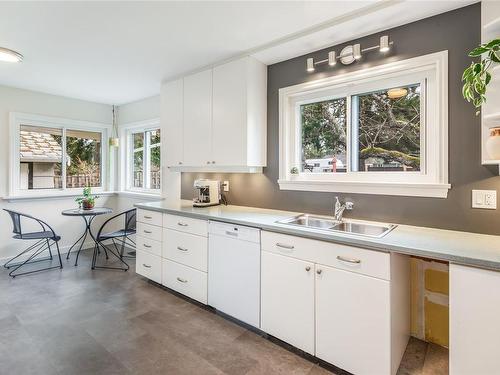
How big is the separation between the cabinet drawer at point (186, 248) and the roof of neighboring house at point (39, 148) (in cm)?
261

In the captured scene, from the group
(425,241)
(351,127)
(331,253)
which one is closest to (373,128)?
(351,127)

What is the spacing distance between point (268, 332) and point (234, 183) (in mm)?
1642

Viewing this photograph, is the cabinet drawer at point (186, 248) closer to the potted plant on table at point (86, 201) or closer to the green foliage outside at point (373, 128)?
the green foliage outside at point (373, 128)

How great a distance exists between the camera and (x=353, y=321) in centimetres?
177

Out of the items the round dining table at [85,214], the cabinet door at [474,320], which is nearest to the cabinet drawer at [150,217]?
the round dining table at [85,214]

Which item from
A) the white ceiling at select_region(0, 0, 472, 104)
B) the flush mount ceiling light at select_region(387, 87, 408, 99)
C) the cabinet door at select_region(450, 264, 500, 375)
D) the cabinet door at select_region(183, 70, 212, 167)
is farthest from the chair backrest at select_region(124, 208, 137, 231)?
the cabinet door at select_region(450, 264, 500, 375)

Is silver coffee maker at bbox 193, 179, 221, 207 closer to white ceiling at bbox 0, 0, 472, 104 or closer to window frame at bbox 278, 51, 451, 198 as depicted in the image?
window frame at bbox 278, 51, 451, 198

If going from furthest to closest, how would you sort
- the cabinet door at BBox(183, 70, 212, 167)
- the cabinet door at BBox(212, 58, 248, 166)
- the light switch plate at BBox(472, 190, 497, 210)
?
1. the cabinet door at BBox(183, 70, 212, 167)
2. the cabinet door at BBox(212, 58, 248, 166)
3. the light switch plate at BBox(472, 190, 497, 210)

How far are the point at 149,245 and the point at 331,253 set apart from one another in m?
2.16

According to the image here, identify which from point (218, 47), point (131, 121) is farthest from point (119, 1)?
point (131, 121)

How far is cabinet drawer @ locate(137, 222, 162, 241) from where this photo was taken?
123 inches

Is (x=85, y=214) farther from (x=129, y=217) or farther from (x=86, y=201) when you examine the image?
(x=129, y=217)

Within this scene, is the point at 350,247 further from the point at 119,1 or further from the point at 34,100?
the point at 34,100

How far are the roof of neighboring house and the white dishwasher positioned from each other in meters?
3.25
